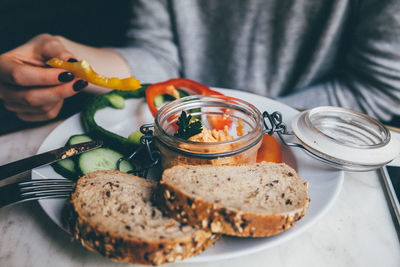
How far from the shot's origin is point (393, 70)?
190cm

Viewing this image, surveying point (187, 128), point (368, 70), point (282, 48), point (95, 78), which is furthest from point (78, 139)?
point (368, 70)

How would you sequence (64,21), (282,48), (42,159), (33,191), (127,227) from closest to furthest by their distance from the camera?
(127,227) → (33,191) → (42,159) → (282,48) → (64,21)

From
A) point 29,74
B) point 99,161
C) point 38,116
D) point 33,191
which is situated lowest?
point 38,116

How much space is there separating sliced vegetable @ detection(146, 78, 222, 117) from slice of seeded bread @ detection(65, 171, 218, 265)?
0.80 meters

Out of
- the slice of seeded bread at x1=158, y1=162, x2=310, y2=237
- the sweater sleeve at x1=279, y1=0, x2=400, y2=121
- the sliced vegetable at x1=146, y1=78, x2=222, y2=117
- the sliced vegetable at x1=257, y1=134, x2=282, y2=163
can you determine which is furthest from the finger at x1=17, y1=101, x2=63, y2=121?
the sweater sleeve at x1=279, y1=0, x2=400, y2=121

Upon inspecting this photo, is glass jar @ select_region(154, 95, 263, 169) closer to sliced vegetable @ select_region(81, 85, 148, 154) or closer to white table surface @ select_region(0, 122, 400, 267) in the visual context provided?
sliced vegetable @ select_region(81, 85, 148, 154)

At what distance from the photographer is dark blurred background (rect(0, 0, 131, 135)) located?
2885mm

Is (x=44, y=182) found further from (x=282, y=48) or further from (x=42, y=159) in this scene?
(x=282, y=48)

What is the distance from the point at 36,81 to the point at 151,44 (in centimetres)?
120

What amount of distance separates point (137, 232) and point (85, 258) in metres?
0.24

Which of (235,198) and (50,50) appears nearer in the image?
(235,198)

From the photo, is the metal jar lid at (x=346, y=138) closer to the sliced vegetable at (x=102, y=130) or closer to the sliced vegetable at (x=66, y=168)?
the sliced vegetable at (x=102, y=130)

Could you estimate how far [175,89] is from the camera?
1.84 meters

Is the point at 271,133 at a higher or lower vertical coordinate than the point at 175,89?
higher
